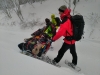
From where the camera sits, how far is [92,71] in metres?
4.21

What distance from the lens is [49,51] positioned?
532 centimetres

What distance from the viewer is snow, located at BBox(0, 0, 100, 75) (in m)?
2.60

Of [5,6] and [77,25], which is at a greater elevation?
[77,25]

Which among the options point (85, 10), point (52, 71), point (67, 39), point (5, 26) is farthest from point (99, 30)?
point (5, 26)

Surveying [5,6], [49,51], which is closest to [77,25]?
[49,51]

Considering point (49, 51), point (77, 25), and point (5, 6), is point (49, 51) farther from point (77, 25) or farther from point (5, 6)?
point (5, 6)

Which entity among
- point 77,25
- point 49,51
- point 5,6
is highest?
point 77,25

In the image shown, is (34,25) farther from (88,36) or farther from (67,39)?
(67,39)

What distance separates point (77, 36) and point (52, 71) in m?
1.16

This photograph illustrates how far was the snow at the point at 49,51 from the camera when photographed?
260cm

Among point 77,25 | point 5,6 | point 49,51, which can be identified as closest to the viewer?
point 77,25

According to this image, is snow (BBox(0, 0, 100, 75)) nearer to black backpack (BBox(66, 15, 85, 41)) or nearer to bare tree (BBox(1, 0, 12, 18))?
bare tree (BBox(1, 0, 12, 18))

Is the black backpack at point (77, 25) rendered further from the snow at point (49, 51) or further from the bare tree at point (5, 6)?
the bare tree at point (5, 6)

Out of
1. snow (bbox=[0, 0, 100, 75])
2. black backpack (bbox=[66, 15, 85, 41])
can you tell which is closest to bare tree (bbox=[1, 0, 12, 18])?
snow (bbox=[0, 0, 100, 75])
